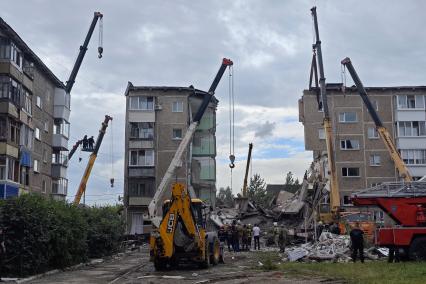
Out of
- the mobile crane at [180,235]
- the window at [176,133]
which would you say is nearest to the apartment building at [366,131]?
the window at [176,133]

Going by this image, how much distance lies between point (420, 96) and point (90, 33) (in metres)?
33.9

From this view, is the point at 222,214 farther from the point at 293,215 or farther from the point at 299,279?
the point at 299,279

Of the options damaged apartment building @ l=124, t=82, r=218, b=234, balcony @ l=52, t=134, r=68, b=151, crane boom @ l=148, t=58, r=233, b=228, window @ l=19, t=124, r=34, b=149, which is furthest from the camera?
damaged apartment building @ l=124, t=82, r=218, b=234

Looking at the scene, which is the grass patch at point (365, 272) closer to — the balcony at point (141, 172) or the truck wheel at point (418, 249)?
the truck wheel at point (418, 249)

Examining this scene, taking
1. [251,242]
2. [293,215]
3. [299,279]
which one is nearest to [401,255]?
[299,279]

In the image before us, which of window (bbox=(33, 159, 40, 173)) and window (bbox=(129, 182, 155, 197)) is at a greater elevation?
window (bbox=(33, 159, 40, 173))

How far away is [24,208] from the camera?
20594mm

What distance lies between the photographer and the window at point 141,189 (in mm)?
56688

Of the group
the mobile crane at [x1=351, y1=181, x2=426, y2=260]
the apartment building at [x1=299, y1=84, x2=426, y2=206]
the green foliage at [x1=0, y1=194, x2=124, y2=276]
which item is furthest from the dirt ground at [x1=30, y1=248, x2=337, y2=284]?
the apartment building at [x1=299, y1=84, x2=426, y2=206]

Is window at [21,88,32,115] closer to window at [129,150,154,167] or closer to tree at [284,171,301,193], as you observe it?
window at [129,150,154,167]

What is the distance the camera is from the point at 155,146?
5794 centimetres

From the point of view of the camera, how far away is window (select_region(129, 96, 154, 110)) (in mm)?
58156

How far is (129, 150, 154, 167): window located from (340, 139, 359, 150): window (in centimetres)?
1951

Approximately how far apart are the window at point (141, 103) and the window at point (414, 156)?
26076mm
